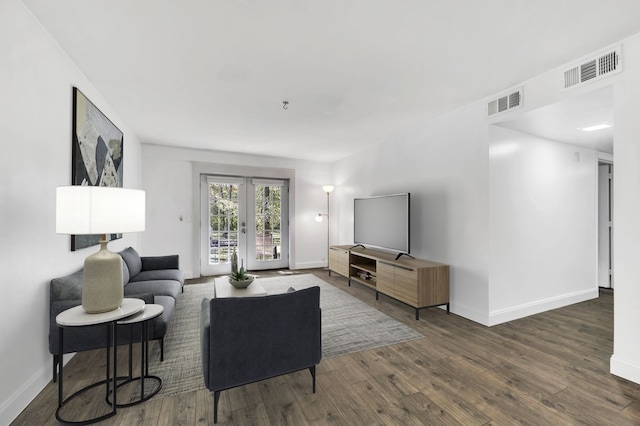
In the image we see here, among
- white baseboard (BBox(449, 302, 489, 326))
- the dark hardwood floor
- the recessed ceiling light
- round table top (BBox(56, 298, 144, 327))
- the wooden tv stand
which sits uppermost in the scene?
the recessed ceiling light

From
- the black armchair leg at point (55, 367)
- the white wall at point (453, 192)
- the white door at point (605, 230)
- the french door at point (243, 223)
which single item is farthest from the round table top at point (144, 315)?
the white door at point (605, 230)

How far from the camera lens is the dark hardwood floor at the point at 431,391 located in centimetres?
173

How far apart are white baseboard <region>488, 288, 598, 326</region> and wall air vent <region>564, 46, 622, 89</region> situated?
2365 millimetres

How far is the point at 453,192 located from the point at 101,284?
3.58m

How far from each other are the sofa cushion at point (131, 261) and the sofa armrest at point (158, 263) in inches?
4.6

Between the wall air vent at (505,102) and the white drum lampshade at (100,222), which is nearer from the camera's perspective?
the white drum lampshade at (100,222)

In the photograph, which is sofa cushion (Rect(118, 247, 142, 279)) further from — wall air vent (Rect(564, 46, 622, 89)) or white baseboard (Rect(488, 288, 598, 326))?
wall air vent (Rect(564, 46, 622, 89))

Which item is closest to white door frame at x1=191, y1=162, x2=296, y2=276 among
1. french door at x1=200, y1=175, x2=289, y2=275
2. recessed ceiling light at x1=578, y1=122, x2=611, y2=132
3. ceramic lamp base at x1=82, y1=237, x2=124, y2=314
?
french door at x1=200, y1=175, x2=289, y2=275

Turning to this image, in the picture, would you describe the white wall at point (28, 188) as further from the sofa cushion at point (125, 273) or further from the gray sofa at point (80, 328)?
the sofa cushion at point (125, 273)

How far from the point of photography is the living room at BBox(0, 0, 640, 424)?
178 centimetres

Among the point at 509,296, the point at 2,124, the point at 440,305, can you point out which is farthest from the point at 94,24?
the point at 509,296

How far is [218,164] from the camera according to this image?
18.7 ft

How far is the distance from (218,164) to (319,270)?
3.08 m

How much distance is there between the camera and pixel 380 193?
16.3 ft
